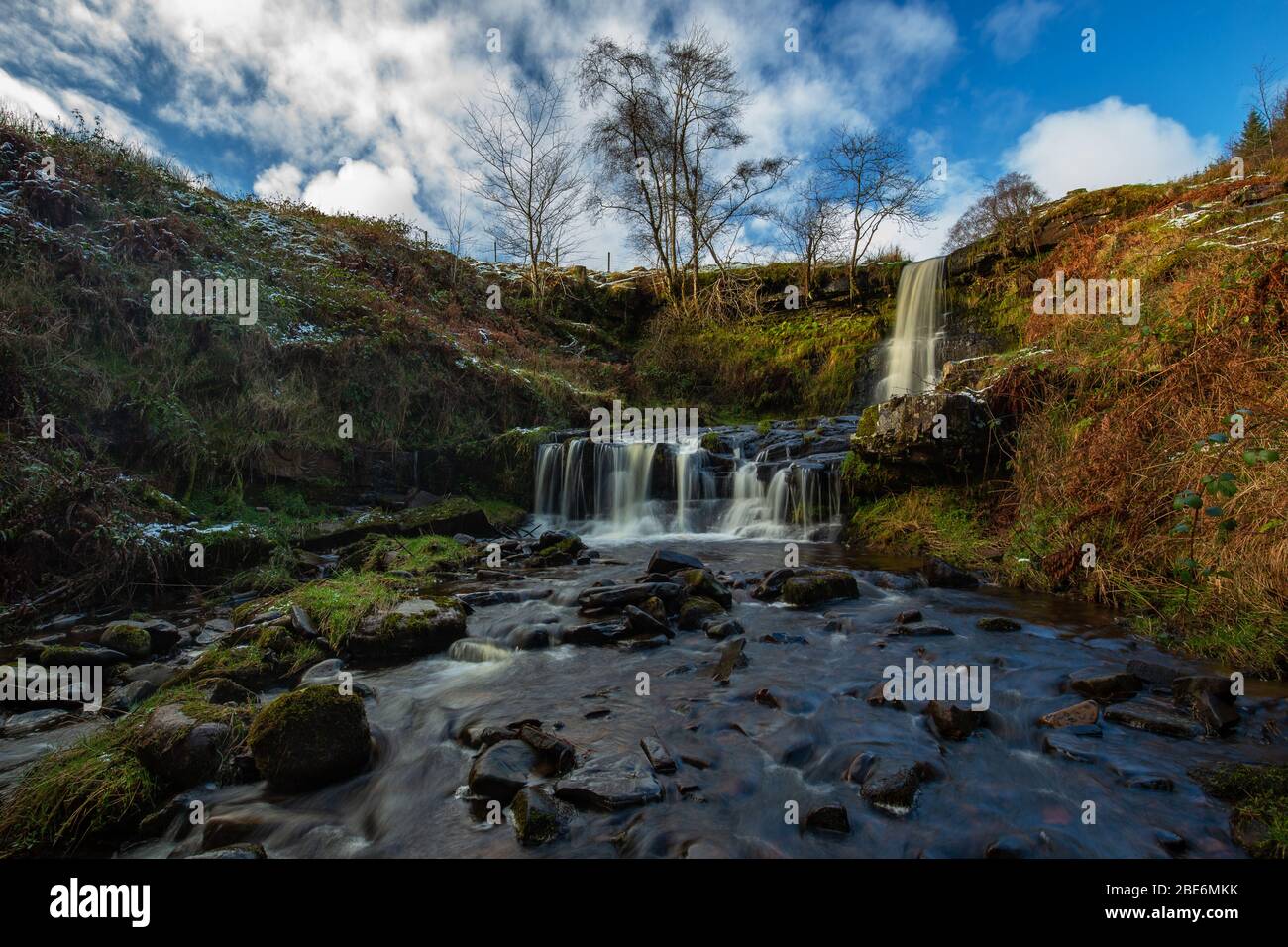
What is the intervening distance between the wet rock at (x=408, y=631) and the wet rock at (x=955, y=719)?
13.2 feet

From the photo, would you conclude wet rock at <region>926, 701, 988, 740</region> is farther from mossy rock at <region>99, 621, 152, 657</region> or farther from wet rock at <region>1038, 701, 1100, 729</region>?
mossy rock at <region>99, 621, 152, 657</region>

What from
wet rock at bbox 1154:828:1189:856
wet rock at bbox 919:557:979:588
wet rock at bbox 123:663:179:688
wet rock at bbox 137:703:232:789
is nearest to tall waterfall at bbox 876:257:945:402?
wet rock at bbox 919:557:979:588

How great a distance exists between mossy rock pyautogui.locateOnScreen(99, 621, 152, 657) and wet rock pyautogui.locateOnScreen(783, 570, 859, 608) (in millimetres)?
6091

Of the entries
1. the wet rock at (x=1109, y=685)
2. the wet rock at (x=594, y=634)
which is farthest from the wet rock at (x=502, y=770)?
the wet rock at (x=1109, y=685)

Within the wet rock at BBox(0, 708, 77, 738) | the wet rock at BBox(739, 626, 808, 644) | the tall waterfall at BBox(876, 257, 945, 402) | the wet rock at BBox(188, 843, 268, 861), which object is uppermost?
the tall waterfall at BBox(876, 257, 945, 402)

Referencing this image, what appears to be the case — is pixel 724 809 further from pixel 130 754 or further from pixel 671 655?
pixel 130 754

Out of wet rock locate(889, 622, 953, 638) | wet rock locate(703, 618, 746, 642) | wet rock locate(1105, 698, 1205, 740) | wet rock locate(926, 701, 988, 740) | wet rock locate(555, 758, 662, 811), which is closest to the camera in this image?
wet rock locate(555, 758, 662, 811)

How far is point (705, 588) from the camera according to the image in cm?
632

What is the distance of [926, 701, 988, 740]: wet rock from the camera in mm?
3488

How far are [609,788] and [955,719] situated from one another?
2159 mm

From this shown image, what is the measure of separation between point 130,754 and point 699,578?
4.76 m
